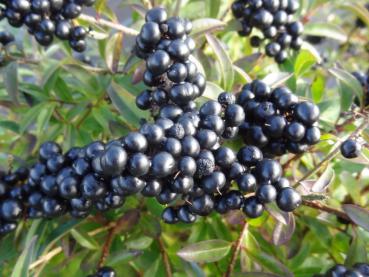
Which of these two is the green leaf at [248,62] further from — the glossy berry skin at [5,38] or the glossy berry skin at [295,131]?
the glossy berry skin at [5,38]

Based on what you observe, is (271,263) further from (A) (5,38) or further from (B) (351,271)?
(A) (5,38)

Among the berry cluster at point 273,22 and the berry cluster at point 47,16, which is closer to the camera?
the berry cluster at point 47,16

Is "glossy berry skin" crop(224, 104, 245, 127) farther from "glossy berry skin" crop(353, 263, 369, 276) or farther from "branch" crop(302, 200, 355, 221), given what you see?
"glossy berry skin" crop(353, 263, 369, 276)

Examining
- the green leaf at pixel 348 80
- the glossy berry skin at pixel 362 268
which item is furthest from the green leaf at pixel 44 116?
the glossy berry skin at pixel 362 268

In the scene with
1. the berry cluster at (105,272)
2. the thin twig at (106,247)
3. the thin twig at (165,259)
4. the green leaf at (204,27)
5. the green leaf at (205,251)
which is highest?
the green leaf at (204,27)

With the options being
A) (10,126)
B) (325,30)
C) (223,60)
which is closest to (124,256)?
(223,60)

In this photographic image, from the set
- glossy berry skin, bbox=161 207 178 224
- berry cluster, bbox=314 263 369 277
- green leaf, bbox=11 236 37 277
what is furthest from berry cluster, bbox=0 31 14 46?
berry cluster, bbox=314 263 369 277
